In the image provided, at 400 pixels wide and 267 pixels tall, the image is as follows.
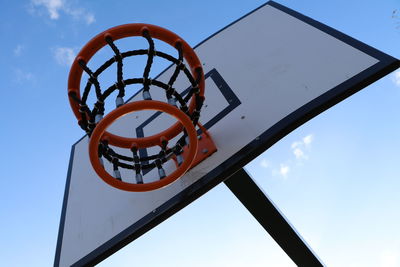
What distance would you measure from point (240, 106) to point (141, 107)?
75 centimetres

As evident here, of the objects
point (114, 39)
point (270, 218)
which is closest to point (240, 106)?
point (270, 218)

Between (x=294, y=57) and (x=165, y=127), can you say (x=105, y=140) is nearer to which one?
(x=165, y=127)

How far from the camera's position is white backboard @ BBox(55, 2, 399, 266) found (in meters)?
1.96

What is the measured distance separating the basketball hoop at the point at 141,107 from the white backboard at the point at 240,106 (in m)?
0.18

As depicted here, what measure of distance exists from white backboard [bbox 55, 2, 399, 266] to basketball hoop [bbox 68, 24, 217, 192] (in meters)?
0.18

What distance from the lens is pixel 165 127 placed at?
2.29 m

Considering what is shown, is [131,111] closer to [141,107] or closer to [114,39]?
[141,107]

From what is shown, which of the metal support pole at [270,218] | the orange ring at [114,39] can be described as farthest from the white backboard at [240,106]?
the orange ring at [114,39]

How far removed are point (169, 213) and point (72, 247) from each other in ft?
2.28

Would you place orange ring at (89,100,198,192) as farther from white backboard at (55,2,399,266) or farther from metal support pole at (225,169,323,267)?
metal support pole at (225,169,323,267)

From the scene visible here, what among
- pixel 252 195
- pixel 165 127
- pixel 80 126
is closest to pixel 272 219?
pixel 252 195

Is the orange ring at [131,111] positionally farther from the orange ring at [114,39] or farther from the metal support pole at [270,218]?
the metal support pole at [270,218]

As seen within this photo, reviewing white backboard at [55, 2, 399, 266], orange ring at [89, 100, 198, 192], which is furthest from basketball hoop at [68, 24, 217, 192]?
white backboard at [55, 2, 399, 266]

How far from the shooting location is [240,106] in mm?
2199
